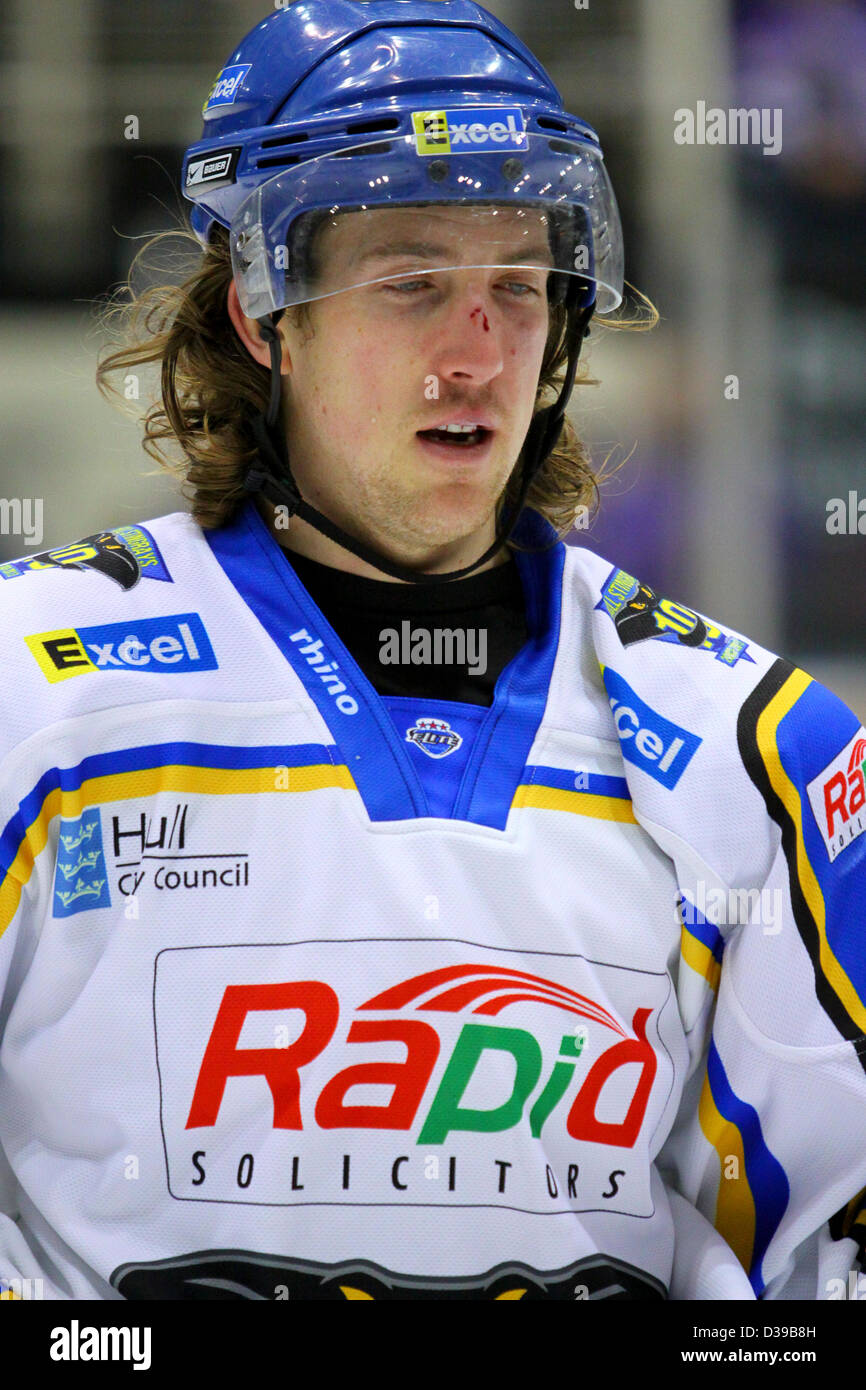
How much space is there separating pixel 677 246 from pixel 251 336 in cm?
168

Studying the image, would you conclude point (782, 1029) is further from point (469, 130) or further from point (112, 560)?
point (469, 130)

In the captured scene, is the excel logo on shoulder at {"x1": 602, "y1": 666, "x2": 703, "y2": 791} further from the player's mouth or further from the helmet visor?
the helmet visor

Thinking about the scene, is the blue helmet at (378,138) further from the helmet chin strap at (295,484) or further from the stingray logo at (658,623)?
the stingray logo at (658,623)

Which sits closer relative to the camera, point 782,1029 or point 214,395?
point 782,1029

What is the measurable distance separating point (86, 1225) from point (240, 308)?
98 centimetres

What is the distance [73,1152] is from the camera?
4.37 ft

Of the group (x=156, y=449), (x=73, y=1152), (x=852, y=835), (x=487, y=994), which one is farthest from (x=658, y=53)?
(x=73, y=1152)

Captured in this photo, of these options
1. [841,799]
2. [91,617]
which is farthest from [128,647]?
[841,799]

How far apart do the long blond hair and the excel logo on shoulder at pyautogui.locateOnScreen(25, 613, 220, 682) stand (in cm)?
17

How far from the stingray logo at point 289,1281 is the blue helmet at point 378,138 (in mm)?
916

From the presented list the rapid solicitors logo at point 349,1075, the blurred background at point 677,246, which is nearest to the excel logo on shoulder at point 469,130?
the rapid solicitors logo at point 349,1075

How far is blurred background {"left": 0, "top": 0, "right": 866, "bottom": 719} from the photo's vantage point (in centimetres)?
302

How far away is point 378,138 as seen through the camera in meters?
1.44

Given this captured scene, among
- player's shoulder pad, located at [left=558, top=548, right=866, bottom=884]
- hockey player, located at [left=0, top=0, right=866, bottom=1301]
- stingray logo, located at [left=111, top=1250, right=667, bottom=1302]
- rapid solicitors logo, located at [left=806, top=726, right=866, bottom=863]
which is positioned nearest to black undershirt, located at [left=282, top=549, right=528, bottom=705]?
hockey player, located at [left=0, top=0, right=866, bottom=1301]
